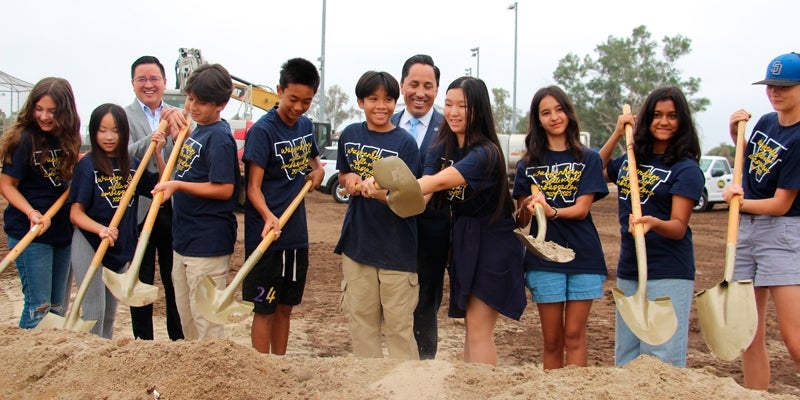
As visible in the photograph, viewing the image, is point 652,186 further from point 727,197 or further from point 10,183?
point 10,183

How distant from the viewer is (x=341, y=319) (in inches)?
239

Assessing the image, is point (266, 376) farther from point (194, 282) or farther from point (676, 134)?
point (676, 134)

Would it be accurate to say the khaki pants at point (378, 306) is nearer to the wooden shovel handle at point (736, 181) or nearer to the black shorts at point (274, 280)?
the black shorts at point (274, 280)

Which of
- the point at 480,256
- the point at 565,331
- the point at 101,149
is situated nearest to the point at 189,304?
the point at 101,149

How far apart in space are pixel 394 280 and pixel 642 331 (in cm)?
123

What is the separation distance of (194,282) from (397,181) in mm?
1360

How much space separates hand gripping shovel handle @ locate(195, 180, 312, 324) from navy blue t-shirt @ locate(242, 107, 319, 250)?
0.12 m

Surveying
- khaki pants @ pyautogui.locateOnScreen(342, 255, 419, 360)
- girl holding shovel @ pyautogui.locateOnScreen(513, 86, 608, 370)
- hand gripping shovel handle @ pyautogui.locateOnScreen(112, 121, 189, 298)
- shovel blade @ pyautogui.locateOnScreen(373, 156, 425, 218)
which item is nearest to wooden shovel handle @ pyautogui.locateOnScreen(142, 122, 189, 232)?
hand gripping shovel handle @ pyautogui.locateOnScreen(112, 121, 189, 298)

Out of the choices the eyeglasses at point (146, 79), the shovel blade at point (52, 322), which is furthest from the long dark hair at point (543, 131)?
the shovel blade at point (52, 322)

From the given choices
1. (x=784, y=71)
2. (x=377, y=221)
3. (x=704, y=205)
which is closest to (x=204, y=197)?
(x=377, y=221)

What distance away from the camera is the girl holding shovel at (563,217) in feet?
11.3

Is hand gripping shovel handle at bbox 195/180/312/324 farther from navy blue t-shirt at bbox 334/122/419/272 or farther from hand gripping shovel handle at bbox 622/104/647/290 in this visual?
hand gripping shovel handle at bbox 622/104/647/290

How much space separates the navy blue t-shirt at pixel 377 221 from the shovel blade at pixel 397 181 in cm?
55

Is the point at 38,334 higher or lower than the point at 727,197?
lower
